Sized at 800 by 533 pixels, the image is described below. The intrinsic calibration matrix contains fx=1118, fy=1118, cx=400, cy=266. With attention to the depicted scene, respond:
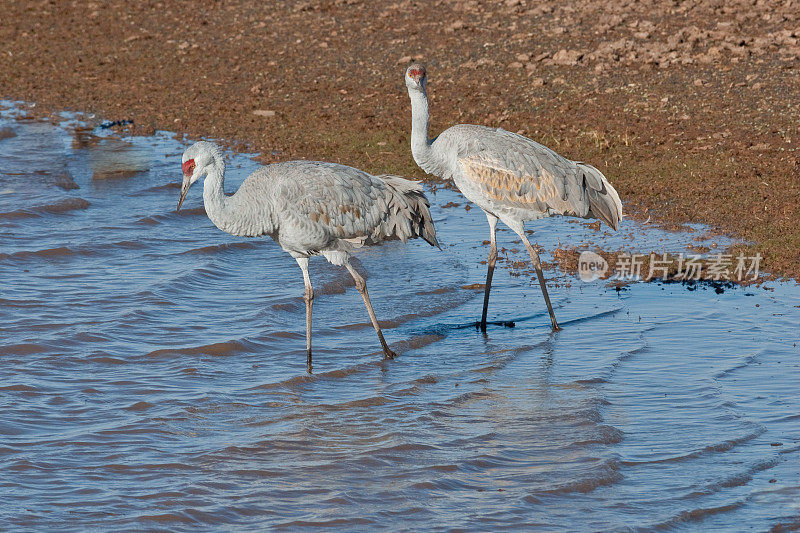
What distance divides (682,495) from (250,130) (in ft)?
35.8

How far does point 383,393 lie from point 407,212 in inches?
66.7

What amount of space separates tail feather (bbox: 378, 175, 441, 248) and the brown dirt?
3173 millimetres

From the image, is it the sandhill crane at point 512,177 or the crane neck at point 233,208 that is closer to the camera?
the crane neck at point 233,208

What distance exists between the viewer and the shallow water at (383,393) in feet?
20.9

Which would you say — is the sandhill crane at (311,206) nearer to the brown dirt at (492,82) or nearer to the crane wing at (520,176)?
the crane wing at (520,176)

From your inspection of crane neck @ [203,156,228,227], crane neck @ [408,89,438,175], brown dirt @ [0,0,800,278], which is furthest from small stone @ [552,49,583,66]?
crane neck @ [203,156,228,227]

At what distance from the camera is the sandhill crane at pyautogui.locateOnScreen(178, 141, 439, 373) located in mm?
8383

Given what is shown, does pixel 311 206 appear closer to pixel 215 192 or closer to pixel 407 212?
pixel 215 192

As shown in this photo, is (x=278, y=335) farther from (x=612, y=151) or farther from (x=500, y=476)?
(x=612, y=151)

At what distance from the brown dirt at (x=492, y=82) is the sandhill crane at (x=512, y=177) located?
1804 mm

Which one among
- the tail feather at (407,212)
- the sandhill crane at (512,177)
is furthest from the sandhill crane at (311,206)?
the sandhill crane at (512,177)

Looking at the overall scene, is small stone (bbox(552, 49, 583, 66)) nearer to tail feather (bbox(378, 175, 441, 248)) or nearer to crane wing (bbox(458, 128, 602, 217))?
crane wing (bbox(458, 128, 602, 217))

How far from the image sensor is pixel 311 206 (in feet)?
28.2

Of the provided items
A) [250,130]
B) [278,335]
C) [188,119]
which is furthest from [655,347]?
[188,119]
